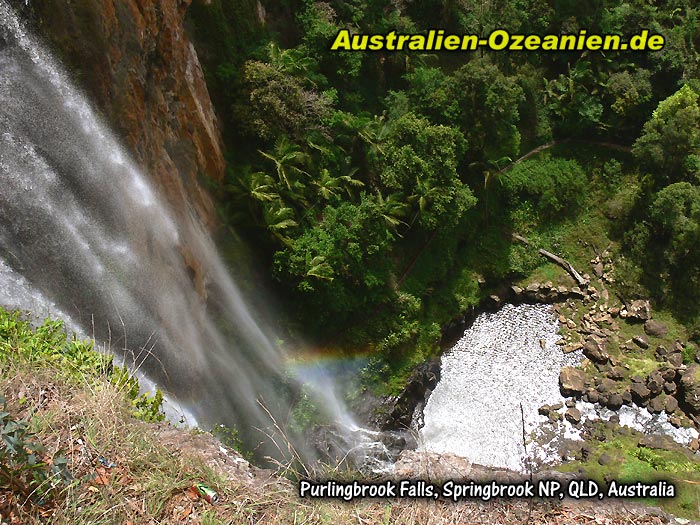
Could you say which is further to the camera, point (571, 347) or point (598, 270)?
point (598, 270)

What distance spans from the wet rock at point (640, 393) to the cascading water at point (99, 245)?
38.7 ft

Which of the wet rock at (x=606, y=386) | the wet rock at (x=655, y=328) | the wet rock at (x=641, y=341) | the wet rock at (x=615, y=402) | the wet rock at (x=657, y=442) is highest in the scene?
the wet rock at (x=655, y=328)

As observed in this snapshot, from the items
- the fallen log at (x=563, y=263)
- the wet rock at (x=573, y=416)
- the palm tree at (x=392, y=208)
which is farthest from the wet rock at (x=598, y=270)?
the palm tree at (x=392, y=208)

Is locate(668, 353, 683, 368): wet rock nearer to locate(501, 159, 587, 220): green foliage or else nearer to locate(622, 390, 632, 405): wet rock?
locate(622, 390, 632, 405): wet rock

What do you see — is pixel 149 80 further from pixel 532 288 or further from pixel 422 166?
pixel 532 288

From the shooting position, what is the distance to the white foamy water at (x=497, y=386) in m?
17.1

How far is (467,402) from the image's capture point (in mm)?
18047

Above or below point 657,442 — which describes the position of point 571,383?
above

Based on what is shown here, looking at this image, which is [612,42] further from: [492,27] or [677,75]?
[492,27]

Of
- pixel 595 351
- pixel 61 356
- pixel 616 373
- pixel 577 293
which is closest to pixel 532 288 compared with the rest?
pixel 577 293

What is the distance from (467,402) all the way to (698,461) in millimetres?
6890

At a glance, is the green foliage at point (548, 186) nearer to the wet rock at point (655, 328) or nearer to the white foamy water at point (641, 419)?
the wet rock at point (655, 328)

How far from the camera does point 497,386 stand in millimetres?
18453

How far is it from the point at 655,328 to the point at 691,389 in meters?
2.37
